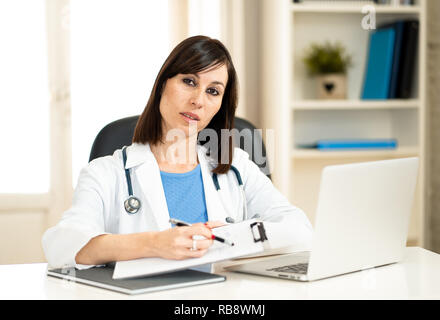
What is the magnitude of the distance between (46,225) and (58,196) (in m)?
0.16

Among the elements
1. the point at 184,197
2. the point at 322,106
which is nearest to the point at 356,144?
the point at 322,106

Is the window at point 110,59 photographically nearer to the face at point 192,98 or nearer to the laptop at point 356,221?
the face at point 192,98

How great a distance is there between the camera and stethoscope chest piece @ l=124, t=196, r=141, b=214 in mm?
1333

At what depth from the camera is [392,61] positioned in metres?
2.65

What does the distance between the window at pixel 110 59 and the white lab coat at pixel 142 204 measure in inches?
54.7

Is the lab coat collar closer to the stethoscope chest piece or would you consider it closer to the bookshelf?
the stethoscope chest piece

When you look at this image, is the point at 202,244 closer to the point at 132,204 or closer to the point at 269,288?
the point at 269,288

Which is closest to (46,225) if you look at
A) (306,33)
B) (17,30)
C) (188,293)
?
(17,30)

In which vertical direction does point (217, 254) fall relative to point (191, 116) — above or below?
below

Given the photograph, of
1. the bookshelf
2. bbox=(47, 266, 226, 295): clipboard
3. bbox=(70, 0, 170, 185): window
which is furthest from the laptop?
bbox=(70, 0, 170, 185): window

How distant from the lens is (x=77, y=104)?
9.20 ft

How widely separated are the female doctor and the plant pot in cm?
122

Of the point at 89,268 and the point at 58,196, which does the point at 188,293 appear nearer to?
the point at 89,268

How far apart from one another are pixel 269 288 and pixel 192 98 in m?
0.59
